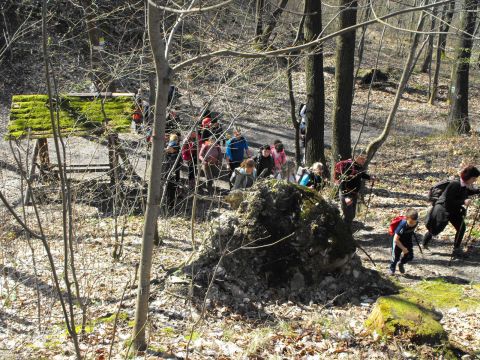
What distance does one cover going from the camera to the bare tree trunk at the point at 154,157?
12.9ft

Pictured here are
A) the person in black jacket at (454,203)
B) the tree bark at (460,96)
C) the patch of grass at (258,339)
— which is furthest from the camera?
the tree bark at (460,96)

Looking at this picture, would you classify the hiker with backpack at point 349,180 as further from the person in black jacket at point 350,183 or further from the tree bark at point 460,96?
the tree bark at point 460,96

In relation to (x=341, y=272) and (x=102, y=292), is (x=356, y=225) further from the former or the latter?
(x=102, y=292)

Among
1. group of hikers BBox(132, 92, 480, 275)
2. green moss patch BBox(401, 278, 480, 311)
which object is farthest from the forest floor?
group of hikers BBox(132, 92, 480, 275)

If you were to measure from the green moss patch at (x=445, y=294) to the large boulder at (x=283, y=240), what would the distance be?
1108mm

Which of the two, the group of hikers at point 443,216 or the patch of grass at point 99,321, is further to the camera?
the group of hikers at point 443,216

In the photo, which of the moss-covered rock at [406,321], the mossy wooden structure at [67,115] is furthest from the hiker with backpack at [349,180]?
the mossy wooden structure at [67,115]

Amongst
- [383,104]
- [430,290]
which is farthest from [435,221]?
[383,104]

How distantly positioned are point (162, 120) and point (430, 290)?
4.92 meters

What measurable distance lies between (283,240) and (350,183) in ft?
7.34

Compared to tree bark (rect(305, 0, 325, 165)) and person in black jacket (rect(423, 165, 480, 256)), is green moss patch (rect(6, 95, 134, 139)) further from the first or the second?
person in black jacket (rect(423, 165, 480, 256))

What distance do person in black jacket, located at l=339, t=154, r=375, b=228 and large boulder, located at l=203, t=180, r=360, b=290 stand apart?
1.51 meters

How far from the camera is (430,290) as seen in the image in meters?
7.16

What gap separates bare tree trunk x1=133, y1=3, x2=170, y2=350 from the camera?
3936 millimetres
